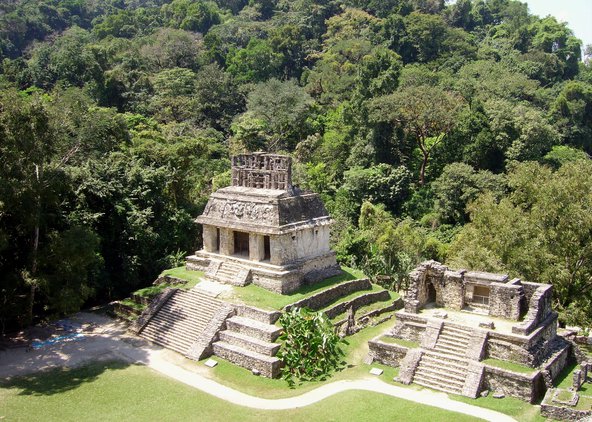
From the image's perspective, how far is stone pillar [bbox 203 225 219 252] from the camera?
24.9m

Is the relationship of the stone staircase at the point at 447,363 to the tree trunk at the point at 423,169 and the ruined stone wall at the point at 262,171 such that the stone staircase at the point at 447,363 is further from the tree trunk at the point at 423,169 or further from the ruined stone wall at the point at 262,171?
the tree trunk at the point at 423,169

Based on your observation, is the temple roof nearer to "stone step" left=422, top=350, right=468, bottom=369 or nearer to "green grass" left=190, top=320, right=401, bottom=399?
"green grass" left=190, top=320, right=401, bottom=399

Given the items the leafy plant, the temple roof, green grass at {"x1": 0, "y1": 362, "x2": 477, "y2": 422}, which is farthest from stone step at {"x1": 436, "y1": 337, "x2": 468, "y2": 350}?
the temple roof

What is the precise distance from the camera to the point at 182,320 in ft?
70.9

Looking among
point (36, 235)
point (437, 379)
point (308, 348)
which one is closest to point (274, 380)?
point (308, 348)

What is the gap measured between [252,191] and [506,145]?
2073 cm

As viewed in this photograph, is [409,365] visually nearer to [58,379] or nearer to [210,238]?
[210,238]

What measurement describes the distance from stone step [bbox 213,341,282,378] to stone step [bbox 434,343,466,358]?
507cm

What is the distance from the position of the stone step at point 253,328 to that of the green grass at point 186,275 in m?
3.53

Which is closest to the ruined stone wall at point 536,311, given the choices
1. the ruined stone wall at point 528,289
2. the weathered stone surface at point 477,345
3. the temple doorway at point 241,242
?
the ruined stone wall at point 528,289

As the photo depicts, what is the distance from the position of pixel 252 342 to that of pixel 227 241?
6.05 metres

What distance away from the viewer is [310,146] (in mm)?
45125

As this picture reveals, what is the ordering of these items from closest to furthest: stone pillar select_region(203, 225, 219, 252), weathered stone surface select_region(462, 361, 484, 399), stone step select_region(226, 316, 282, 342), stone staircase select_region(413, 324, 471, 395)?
weathered stone surface select_region(462, 361, 484, 399) < stone staircase select_region(413, 324, 471, 395) < stone step select_region(226, 316, 282, 342) < stone pillar select_region(203, 225, 219, 252)

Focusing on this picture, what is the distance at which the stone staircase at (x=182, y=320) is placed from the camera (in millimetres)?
20719
